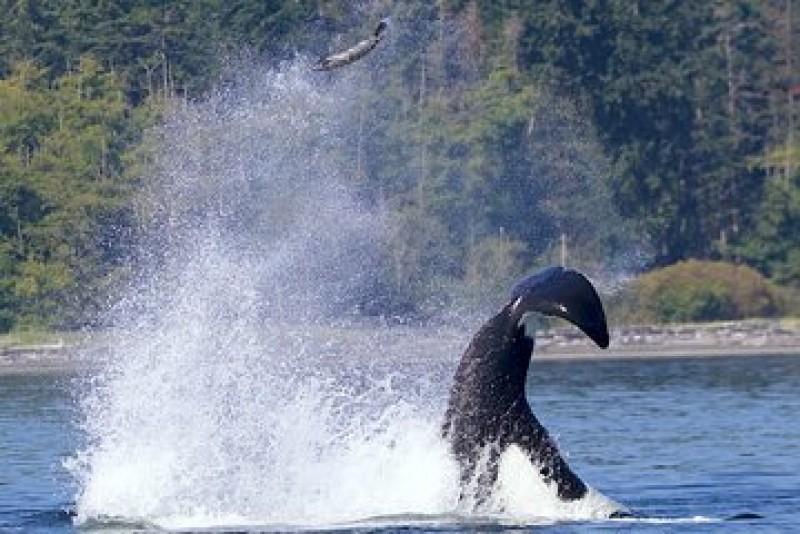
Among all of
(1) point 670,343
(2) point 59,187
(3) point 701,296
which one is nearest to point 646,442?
(1) point 670,343

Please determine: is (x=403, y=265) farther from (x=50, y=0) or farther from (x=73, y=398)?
(x=73, y=398)

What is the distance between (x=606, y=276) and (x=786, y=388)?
3384cm

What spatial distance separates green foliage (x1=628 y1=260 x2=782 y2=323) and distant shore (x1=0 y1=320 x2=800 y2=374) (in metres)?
1.24

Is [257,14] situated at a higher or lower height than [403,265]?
higher

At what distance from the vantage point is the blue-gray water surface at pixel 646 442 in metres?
31.2

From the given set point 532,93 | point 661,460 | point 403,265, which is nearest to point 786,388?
point 661,460

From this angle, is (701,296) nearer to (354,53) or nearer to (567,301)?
(354,53)

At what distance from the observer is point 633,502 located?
32.7 m

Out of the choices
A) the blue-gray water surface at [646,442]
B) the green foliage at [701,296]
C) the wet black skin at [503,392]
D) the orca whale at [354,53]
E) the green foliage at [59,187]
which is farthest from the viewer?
the green foliage at [701,296]

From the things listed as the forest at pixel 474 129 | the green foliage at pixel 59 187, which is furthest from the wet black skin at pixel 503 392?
the green foliage at pixel 59 187

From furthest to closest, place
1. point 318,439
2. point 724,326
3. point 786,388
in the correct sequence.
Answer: point 724,326
point 786,388
point 318,439

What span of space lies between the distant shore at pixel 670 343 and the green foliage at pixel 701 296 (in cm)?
124

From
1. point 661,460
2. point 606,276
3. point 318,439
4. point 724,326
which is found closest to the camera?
point 318,439

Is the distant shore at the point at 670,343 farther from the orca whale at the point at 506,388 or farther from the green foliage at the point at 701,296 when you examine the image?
the orca whale at the point at 506,388
